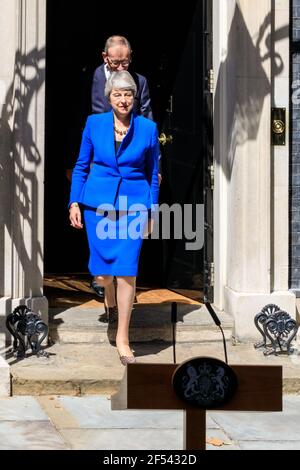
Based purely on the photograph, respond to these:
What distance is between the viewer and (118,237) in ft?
28.1

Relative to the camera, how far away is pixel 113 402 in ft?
18.2

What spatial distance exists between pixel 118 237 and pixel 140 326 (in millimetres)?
1089

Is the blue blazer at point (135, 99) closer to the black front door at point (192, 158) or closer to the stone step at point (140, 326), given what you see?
the black front door at point (192, 158)

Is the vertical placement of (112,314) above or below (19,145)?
below

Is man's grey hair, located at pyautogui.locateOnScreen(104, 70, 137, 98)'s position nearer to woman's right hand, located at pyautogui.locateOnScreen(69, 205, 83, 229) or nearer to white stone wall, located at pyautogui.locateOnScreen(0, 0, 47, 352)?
white stone wall, located at pyautogui.locateOnScreen(0, 0, 47, 352)

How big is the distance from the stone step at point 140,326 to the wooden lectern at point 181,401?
3.98 meters

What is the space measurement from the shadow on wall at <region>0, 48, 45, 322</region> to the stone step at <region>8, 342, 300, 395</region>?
65 cm

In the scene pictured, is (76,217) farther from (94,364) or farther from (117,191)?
(94,364)

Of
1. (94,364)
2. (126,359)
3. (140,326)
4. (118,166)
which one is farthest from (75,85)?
(126,359)

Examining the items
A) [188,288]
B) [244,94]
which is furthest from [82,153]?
[188,288]

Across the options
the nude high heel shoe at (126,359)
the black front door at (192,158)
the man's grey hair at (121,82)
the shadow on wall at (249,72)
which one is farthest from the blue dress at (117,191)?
the black front door at (192,158)

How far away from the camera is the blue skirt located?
854 cm

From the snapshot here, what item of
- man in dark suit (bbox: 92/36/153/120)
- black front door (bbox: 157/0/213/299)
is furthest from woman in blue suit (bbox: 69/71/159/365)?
black front door (bbox: 157/0/213/299)

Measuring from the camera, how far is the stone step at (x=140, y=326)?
9219 millimetres
